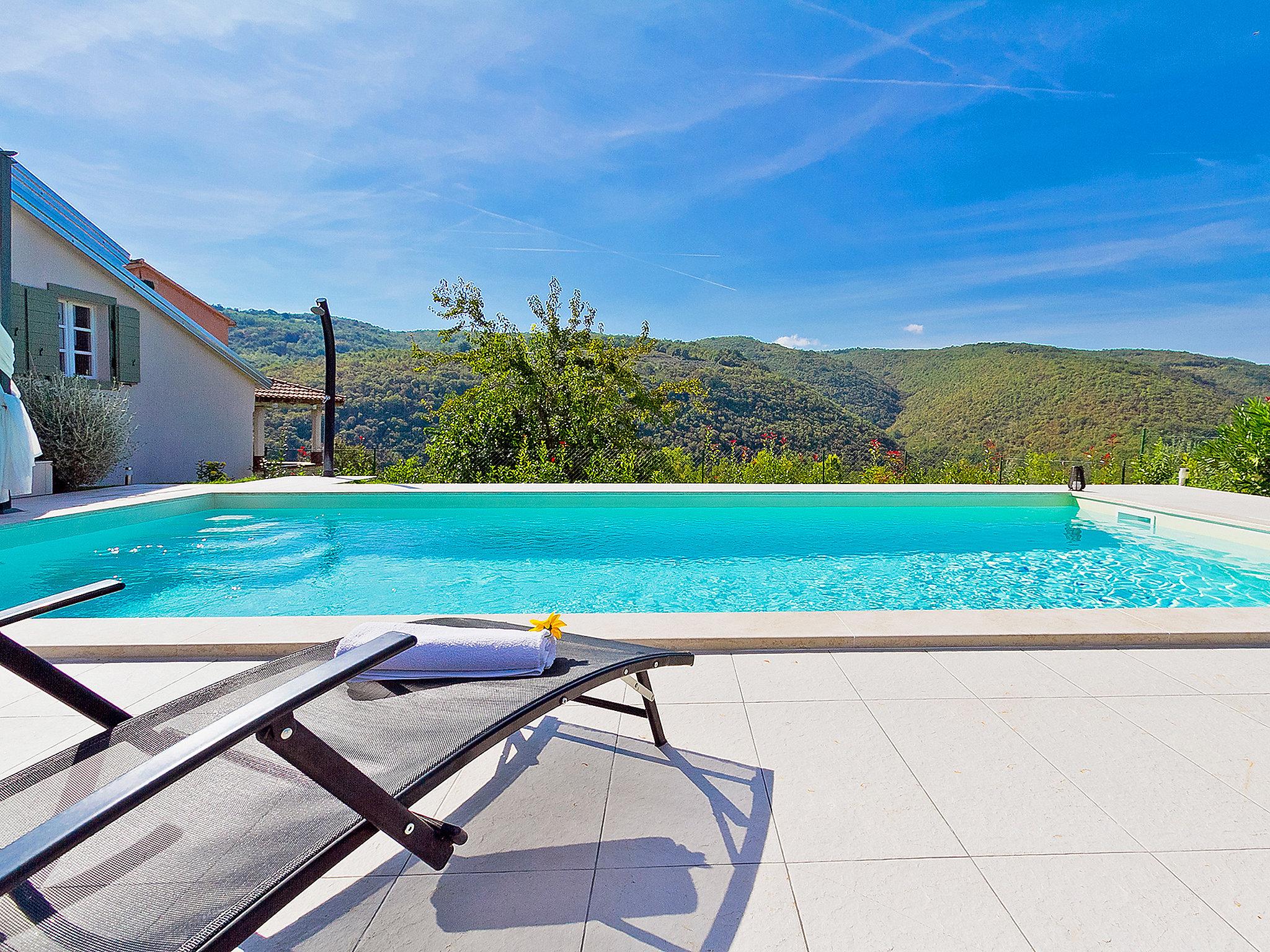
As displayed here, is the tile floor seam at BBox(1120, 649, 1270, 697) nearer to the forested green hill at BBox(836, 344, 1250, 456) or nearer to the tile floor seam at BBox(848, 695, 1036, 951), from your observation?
the tile floor seam at BBox(848, 695, 1036, 951)

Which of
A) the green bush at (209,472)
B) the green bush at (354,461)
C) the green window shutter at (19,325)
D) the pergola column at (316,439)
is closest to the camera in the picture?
the green window shutter at (19,325)

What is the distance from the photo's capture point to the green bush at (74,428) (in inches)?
296

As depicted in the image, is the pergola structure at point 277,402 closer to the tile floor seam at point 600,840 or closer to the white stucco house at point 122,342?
the white stucco house at point 122,342

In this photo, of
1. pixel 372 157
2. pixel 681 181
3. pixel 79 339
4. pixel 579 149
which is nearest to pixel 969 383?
pixel 681 181

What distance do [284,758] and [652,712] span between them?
3.67ft

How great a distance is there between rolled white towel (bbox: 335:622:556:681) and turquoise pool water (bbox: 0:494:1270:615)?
258 centimetres

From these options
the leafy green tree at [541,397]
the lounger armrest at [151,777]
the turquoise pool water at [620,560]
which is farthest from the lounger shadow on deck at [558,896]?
the leafy green tree at [541,397]

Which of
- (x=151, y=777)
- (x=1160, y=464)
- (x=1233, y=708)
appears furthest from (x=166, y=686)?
(x=1160, y=464)

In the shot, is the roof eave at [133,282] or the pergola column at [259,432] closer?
the roof eave at [133,282]

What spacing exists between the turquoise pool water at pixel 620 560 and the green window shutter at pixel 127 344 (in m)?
4.06

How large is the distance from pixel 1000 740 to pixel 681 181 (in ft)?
41.6

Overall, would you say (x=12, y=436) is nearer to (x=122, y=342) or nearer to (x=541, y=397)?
(x=122, y=342)

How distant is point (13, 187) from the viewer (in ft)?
27.1

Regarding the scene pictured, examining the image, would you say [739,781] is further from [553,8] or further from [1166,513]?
[553,8]
